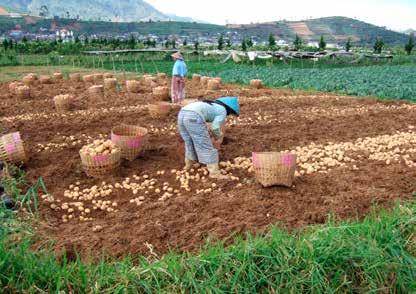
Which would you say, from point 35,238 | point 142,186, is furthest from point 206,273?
point 142,186

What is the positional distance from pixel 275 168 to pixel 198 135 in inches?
42.3

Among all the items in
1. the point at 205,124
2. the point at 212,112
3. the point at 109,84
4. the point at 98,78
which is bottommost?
the point at 98,78

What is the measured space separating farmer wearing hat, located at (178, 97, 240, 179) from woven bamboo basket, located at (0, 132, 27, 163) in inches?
92.4

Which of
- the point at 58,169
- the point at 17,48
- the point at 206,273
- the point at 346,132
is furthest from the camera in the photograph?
the point at 17,48


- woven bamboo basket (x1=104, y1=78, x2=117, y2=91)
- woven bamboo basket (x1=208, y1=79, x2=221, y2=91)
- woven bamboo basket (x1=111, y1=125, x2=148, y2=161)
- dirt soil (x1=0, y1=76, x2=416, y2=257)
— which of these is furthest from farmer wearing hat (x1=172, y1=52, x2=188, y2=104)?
woven bamboo basket (x1=104, y1=78, x2=117, y2=91)

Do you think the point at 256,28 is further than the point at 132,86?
Yes

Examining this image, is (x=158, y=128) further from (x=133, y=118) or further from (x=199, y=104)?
(x=199, y=104)

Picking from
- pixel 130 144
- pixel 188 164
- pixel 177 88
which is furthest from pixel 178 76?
pixel 188 164

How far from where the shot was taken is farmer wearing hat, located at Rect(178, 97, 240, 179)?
215 inches

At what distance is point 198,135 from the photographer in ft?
18.1

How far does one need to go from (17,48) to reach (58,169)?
112ft

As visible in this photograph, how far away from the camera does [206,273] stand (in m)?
3.04

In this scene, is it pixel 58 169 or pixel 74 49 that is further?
pixel 74 49

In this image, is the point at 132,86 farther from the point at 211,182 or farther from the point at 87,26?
the point at 87,26
